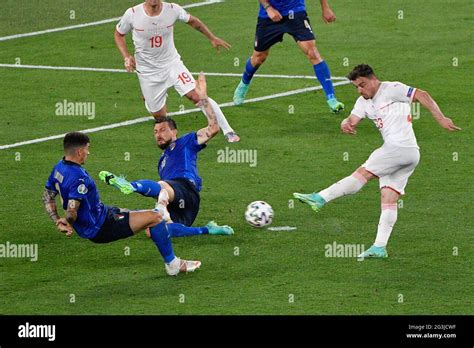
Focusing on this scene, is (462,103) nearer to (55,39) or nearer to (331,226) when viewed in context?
(331,226)

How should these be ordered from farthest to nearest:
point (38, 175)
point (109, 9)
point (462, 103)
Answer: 1. point (109, 9)
2. point (462, 103)
3. point (38, 175)

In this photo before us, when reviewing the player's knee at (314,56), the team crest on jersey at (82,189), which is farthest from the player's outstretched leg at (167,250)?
the player's knee at (314,56)

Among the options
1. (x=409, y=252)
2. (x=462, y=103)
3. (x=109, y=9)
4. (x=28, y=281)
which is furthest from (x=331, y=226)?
(x=109, y=9)

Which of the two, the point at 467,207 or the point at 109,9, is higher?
the point at 109,9

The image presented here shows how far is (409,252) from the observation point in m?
17.2

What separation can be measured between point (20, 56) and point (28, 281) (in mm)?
12750

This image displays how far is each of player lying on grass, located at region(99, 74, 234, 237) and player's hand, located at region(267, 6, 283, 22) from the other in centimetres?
498

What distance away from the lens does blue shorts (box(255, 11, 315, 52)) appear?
2338cm

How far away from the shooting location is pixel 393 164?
17.1 metres

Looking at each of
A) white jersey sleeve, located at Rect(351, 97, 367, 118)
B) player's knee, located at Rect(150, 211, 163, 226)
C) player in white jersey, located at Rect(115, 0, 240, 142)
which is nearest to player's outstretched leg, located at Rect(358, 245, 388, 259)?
white jersey sleeve, located at Rect(351, 97, 367, 118)

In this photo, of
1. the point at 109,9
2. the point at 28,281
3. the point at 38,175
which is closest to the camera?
the point at 28,281

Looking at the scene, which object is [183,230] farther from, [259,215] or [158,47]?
[158,47]

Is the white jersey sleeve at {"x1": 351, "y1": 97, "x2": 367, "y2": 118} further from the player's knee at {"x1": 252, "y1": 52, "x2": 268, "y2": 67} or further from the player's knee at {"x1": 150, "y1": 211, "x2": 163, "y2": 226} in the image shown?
the player's knee at {"x1": 252, "y1": 52, "x2": 268, "y2": 67}

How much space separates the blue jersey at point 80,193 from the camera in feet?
53.1
